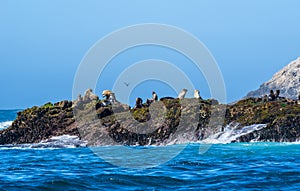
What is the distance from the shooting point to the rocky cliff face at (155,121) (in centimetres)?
3827

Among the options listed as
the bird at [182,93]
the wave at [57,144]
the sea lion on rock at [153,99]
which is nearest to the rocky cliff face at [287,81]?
the bird at [182,93]

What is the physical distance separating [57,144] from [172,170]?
47.1 feet

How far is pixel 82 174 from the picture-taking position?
25.6 m

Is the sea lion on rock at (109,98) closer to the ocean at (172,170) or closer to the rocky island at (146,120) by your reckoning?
the rocky island at (146,120)

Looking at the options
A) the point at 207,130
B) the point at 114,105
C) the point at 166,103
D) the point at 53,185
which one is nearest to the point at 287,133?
the point at 207,130

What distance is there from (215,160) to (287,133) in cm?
928

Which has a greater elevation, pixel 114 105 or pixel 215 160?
pixel 114 105

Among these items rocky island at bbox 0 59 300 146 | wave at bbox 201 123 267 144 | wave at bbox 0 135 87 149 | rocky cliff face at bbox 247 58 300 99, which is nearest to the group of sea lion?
rocky island at bbox 0 59 300 146

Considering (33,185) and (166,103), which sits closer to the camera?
(33,185)

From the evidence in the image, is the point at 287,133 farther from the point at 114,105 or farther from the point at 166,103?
the point at 114,105

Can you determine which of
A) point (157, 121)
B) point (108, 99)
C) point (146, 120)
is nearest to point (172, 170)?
point (157, 121)

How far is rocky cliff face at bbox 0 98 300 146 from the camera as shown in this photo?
38.3 m

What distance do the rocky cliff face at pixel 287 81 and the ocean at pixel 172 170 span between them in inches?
1934

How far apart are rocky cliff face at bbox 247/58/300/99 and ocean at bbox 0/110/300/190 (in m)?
49.1
